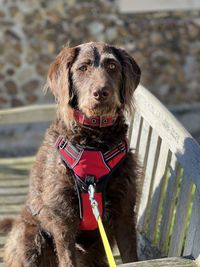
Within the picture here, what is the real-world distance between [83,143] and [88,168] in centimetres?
15

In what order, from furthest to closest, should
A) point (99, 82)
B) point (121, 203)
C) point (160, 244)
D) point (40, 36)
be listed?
point (40, 36) < point (160, 244) < point (121, 203) < point (99, 82)

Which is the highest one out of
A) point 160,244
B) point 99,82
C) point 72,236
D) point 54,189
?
point 99,82

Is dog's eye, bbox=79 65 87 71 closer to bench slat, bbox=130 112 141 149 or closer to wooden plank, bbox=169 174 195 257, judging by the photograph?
wooden plank, bbox=169 174 195 257

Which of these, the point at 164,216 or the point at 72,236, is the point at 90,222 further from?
the point at 164,216

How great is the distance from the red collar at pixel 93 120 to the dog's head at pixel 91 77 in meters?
0.04

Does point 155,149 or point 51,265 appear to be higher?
point 155,149

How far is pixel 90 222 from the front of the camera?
361 centimetres

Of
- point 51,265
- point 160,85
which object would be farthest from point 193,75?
point 51,265

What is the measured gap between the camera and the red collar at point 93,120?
3.55 meters

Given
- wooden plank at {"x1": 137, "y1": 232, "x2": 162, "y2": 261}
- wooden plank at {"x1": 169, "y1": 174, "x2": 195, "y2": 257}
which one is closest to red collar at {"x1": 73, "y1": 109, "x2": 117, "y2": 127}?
wooden plank at {"x1": 169, "y1": 174, "x2": 195, "y2": 257}

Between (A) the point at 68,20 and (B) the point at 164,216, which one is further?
(A) the point at 68,20

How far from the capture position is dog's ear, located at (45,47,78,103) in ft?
11.7

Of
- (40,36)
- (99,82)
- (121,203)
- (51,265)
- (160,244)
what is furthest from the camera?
(40,36)

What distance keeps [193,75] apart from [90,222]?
594 cm
